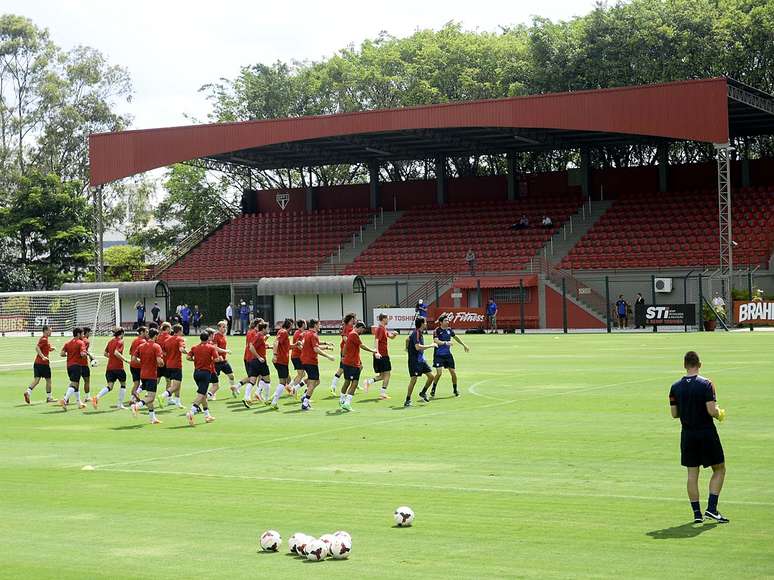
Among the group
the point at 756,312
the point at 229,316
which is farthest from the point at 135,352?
the point at 229,316

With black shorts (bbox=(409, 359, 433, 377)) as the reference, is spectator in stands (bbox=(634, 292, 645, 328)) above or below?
above

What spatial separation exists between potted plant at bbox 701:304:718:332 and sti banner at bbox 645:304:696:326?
470mm

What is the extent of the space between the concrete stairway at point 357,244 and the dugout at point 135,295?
9.54m

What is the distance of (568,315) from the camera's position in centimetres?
6106

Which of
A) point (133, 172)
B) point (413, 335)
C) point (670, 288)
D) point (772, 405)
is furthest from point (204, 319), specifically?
point (772, 405)

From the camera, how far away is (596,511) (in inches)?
553

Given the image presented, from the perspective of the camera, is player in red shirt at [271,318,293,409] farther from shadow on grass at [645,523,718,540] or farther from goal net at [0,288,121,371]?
goal net at [0,288,121,371]

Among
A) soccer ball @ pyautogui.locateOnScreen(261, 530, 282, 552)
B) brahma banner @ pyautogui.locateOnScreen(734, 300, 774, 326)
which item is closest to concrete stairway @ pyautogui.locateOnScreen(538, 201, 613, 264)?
brahma banner @ pyautogui.locateOnScreen(734, 300, 774, 326)

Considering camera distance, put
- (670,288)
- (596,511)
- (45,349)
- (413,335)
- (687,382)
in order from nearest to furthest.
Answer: (687,382) < (596,511) < (413,335) < (45,349) < (670,288)

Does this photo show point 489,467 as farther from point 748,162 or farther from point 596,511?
point 748,162

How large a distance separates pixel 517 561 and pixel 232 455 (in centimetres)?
920

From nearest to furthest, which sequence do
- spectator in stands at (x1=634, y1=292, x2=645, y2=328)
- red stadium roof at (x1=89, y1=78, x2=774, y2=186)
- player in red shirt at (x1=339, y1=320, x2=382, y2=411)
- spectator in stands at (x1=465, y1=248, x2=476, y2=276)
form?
1. player in red shirt at (x1=339, y1=320, x2=382, y2=411)
2. red stadium roof at (x1=89, y1=78, x2=774, y2=186)
3. spectator in stands at (x1=634, y1=292, x2=645, y2=328)
4. spectator in stands at (x1=465, y1=248, x2=476, y2=276)

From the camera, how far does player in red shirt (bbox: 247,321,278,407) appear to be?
2789 cm

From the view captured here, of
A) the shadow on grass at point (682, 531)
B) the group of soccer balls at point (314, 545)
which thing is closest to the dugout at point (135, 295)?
the group of soccer balls at point (314, 545)
